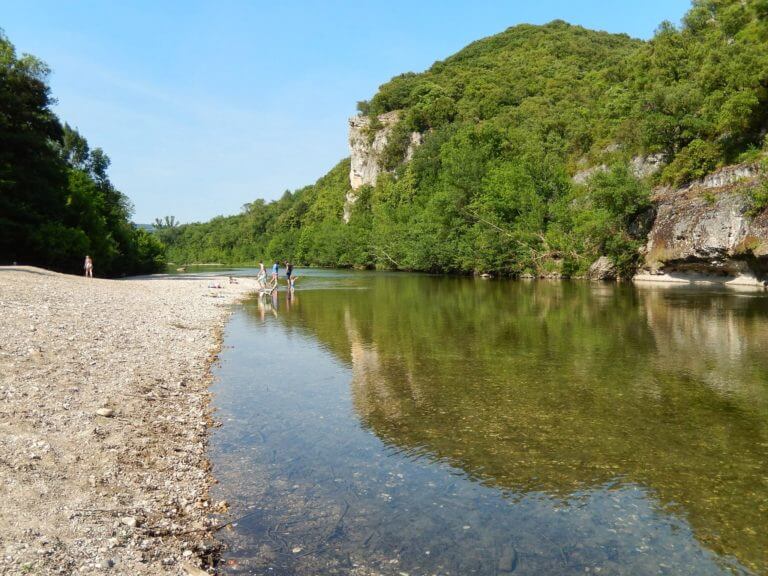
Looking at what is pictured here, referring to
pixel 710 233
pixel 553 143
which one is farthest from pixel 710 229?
pixel 553 143

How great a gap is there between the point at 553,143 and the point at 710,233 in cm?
3788

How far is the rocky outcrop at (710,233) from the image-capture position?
3962 centimetres

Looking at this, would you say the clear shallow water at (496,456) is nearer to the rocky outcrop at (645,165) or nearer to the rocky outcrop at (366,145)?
the rocky outcrop at (645,165)

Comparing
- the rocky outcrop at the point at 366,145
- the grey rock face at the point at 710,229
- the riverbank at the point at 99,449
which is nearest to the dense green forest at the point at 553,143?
the grey rock face at the point at 710,229

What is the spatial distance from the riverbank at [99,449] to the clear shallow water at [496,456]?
22.8 inches

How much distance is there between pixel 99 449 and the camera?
296 inches

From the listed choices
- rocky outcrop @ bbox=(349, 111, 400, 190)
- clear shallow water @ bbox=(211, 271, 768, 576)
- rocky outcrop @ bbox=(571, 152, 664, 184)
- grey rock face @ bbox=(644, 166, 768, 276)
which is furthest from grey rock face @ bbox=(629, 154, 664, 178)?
rocky outcrop @ bbox=(349, 111, 400, 190)

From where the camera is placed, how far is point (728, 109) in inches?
1657

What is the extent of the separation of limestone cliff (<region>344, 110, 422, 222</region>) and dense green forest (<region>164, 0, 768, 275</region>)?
2.66 meters

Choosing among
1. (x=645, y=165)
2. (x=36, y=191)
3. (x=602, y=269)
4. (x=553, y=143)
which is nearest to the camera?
(x=36, y=191)

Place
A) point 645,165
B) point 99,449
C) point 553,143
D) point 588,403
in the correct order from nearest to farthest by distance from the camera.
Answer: point 99,449
point 588,403
point 645,165
point 553,143

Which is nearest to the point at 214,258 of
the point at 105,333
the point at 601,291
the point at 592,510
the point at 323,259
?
the point at 323,259

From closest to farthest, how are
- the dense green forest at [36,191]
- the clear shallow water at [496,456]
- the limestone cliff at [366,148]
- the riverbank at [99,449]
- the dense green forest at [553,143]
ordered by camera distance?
the riverbank at [99,449]
the clear shallow water at [496,456]
the dense green forest at [36,191]
the dense green forest at [553,143]
the limestone cliff at [366,148]

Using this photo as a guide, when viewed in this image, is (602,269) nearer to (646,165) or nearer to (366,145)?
(646,165)
